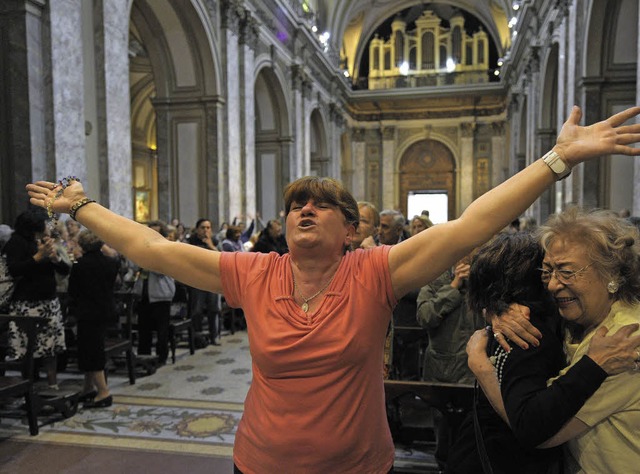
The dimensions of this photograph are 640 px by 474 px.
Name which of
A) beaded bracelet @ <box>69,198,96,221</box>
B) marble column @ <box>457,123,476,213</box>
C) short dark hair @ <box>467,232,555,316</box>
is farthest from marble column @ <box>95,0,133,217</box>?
marble column @ <box>457,123,476,213</box>

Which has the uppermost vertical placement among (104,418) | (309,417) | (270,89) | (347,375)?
(270,89)

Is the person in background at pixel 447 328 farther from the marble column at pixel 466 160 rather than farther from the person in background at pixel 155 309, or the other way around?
the marble column at pixel 466 160

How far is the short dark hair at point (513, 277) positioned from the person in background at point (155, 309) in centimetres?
459

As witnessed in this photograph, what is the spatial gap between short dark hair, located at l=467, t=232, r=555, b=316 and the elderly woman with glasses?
5cm

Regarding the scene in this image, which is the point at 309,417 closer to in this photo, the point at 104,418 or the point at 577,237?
the point at 577,237

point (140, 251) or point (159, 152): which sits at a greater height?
point (159, 152)

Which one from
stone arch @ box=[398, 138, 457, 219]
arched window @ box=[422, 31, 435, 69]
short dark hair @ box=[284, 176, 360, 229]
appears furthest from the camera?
stone arch @ box=[398, 138, 457, 219]

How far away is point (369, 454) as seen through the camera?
61.0 inches

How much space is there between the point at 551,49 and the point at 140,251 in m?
12.8

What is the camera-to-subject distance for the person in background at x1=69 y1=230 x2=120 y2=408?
4594 mm

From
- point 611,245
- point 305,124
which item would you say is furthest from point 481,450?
point 305,124

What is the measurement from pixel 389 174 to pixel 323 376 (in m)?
24.1

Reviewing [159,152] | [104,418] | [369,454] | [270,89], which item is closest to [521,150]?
[270,89]

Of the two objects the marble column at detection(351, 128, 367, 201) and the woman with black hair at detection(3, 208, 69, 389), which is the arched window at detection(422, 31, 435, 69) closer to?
the marble column at detection(351, 128, 367, 201)
